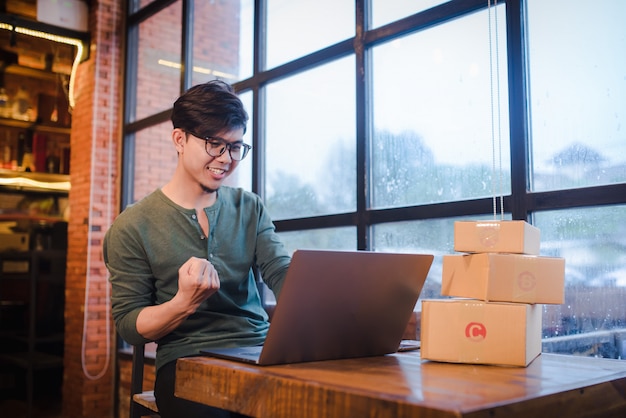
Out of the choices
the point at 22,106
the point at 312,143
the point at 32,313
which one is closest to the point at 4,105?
the point at 22,106

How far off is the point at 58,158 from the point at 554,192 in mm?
4329

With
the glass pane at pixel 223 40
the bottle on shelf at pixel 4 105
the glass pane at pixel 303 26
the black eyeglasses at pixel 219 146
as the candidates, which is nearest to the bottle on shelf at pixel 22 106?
the bottle on shelf at pixel 4 105

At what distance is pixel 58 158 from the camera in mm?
5398

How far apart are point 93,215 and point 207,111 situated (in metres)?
3.34

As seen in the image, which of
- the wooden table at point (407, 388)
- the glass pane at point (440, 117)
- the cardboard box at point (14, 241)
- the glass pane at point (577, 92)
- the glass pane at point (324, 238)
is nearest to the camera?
the wooden table at point (407, 388)

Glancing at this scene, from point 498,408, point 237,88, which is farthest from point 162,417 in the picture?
point 237,88

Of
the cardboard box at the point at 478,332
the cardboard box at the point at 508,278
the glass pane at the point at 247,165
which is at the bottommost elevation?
the cardboard box at the point at 478,332

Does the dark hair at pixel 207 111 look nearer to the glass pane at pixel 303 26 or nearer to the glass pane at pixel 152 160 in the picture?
the glass pane at pixel 303 26

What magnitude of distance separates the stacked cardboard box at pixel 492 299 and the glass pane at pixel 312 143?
171cm

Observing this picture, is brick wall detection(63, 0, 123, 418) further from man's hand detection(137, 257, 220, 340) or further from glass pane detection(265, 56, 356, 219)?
man's hand detection(137, 257, 220, 340)

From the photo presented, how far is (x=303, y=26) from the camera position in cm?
344

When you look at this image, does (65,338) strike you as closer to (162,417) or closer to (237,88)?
(237,88)

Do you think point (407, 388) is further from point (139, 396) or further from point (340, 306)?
point (139, 396)

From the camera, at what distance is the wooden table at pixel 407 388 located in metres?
0.85
